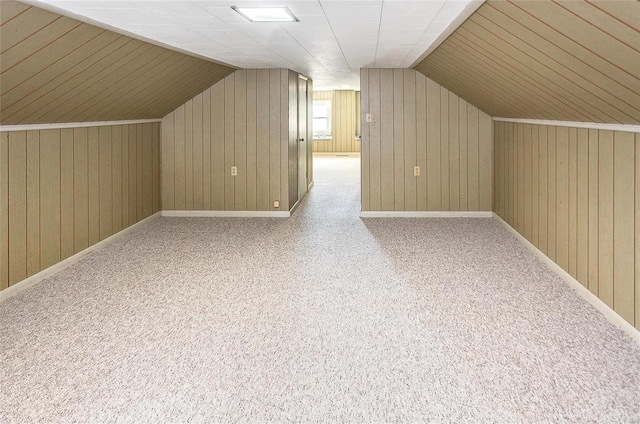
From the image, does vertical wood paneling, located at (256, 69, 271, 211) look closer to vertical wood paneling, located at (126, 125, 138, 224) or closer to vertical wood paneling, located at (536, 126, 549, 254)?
vertical wood paneling, located at (126, 125, 138, 224)

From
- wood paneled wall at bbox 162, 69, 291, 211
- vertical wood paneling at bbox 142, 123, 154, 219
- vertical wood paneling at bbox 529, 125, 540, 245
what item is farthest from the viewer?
wood paneled wall at bbox 162, 69, 291, 211

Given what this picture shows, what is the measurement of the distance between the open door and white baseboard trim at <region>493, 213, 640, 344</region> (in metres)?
3.34

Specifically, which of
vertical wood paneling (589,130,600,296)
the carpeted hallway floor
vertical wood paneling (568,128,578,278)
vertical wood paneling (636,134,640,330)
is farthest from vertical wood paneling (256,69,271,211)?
vertical wood paneling (636,134,640,330)

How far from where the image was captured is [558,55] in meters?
2.79

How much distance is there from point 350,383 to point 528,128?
10.9 feet

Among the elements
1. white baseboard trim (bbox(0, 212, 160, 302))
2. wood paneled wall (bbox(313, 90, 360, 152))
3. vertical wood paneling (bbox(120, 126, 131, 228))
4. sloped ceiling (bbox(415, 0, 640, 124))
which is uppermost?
wood paneled wall (bbox(313, 90, 360, 152))

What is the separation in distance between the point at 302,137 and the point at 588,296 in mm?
4865

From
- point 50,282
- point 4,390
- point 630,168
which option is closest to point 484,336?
point 630,168

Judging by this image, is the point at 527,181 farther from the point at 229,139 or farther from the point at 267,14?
the point at 229,139

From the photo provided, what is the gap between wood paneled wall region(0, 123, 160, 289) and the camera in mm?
3775

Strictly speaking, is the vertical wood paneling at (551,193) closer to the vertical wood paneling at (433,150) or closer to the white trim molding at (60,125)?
the vertical wood paneling at (433,150)

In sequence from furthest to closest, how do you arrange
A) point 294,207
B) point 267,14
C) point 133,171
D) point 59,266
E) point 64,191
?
point 294,207 < point 133,171 < point 64,191 < point 59,266 < point 267,14

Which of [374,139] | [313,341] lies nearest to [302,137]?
[374,139]

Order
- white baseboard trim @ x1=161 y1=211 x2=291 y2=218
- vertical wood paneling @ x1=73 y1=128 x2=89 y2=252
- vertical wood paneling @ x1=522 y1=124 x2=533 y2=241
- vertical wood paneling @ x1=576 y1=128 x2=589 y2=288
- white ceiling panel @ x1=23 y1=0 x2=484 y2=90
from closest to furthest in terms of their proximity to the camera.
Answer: white ceiling panel @ x1=23 y1=0 x2=484 y2=90 → vertical wood paneling @ x1=576 y1=128 x2=589 y2=288 → vertical wood paneling @ x1=73 y1=128 x2=89 y2=252 → vertical wood paneling @ x1=522 y1=124 x2=533 y2=241 → white baseboard trim @ x1=161 y1=211 x2=291 y2=218
